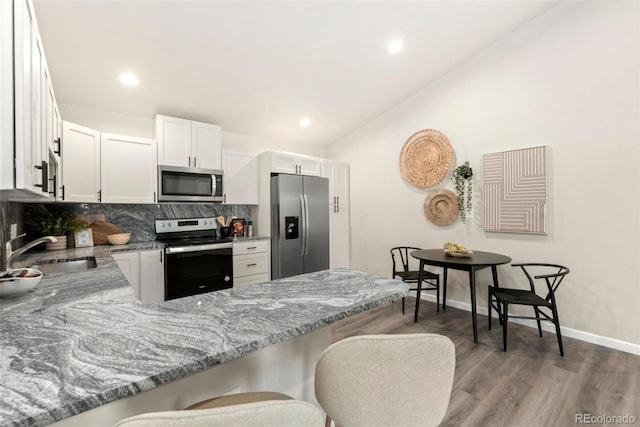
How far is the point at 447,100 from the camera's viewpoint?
3.58 meters

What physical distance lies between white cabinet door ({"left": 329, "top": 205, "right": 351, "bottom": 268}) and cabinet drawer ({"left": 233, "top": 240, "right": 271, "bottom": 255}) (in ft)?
3.62

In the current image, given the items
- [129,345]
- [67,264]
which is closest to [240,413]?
[129,345]

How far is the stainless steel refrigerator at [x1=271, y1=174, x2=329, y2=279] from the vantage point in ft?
12.1

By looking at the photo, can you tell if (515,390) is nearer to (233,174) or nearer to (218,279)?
(218,279)

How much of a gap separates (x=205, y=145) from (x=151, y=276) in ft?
5.36

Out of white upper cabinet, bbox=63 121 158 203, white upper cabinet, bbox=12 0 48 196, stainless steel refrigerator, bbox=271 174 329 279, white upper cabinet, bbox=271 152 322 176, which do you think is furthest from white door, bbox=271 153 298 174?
white upper cabinet, bbox=12 0 48 196

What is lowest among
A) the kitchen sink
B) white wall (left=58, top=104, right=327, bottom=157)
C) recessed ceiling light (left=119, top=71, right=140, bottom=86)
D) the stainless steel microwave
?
the kitchen sink

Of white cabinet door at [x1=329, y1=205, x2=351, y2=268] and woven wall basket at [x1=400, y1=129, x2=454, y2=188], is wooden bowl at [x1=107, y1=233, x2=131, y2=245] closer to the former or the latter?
white cabinet door at [x1=329, y1=205, x2=351, y2=268]

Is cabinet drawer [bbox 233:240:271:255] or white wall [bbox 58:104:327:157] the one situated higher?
white wall [bbox 58:104:327:157]

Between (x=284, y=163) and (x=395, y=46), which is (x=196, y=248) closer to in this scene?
(x=284, y=163)

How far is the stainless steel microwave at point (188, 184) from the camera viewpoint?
10.4ft

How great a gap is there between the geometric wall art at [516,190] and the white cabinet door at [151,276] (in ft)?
11.8

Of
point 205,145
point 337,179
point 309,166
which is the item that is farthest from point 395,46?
point 205,145

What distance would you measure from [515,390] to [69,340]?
2527 mm
